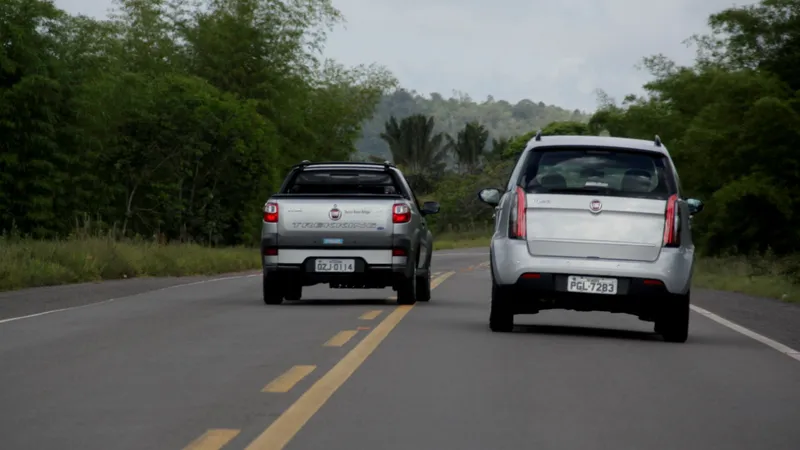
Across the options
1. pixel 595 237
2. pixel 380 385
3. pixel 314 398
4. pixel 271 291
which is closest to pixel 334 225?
pixel 271 291

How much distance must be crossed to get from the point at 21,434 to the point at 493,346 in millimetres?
5930

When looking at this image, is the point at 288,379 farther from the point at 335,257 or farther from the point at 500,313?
the point at 335,257

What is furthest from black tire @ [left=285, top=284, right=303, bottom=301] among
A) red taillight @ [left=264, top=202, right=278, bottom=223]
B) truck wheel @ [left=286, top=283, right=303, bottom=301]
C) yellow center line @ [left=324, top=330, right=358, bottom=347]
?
yellow center line @ [left=324, top=330, right=358, bottom=347]

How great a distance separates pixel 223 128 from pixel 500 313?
4144 cm

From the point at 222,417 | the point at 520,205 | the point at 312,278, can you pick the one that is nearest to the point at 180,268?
the point at 312,278

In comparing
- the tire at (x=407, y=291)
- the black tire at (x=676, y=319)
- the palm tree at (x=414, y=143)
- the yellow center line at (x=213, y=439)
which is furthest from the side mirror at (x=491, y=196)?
the palm tree at (x=414, y=143)

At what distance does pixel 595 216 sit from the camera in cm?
1384

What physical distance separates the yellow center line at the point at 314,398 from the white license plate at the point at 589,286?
5.88 feet

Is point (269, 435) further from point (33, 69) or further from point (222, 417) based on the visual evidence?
point (33, 69)

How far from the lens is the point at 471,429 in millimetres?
8164

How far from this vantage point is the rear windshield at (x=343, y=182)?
19.9m

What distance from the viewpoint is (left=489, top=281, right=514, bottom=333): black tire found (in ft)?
46.5

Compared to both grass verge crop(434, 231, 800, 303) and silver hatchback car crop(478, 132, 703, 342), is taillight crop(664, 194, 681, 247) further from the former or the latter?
grass verge crop(434, 231, 800, 303)

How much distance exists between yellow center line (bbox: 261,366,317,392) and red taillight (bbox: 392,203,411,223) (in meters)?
7.82
